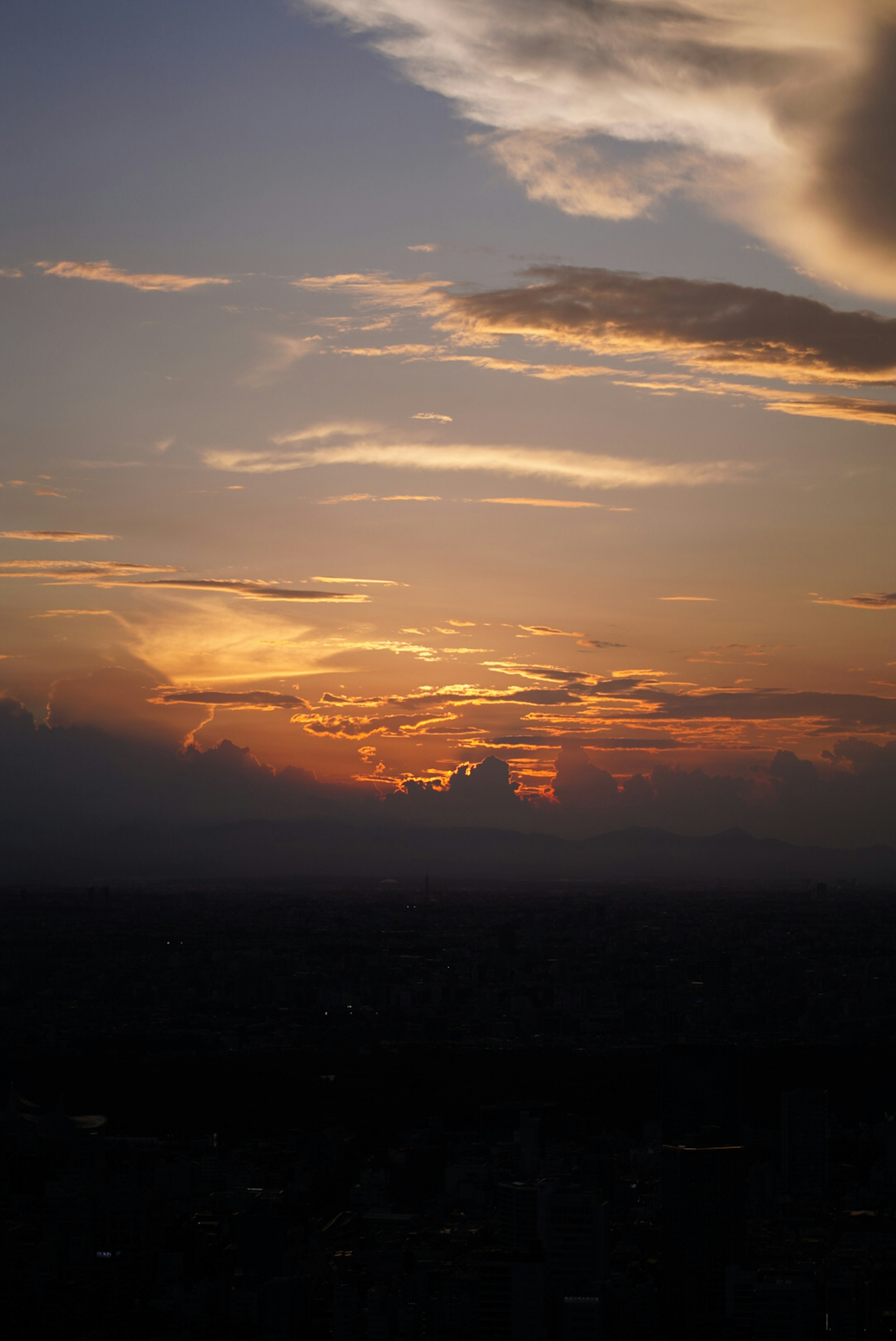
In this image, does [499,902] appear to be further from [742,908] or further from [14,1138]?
[14,1138]

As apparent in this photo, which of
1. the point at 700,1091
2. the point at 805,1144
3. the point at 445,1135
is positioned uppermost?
the point at 700,1091

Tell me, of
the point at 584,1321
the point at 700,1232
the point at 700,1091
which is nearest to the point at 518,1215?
the point at 700,1232

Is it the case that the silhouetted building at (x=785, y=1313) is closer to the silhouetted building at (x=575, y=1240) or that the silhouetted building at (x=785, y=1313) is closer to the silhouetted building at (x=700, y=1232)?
the silhouetted building at (x=700, y=1232)

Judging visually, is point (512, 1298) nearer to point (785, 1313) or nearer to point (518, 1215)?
point (785, 1313)

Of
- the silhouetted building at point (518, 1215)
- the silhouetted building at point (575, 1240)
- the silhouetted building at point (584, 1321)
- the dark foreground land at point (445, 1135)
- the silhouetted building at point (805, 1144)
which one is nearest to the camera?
the silhouetted building at point (584, 1321)

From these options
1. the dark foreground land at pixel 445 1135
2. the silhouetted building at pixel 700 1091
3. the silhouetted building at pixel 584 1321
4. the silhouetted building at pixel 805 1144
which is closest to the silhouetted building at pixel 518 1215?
the dark foreground land at pixel 445 1135

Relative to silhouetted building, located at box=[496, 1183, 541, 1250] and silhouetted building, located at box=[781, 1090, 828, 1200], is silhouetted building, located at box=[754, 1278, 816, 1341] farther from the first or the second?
silhouetted building, located at box=[781, 1090, 828, 1200]

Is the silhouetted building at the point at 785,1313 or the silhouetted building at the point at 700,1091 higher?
the silhouetted building at the point at 700,1091

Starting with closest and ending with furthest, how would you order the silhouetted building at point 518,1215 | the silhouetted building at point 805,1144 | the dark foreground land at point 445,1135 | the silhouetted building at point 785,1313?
1. the silhouetted building at point 785,1313
2. the dark foreground land at point 445,1135
3. the silhouetted building at point 518,1215
4. the silhouetted building at point 805,1144
